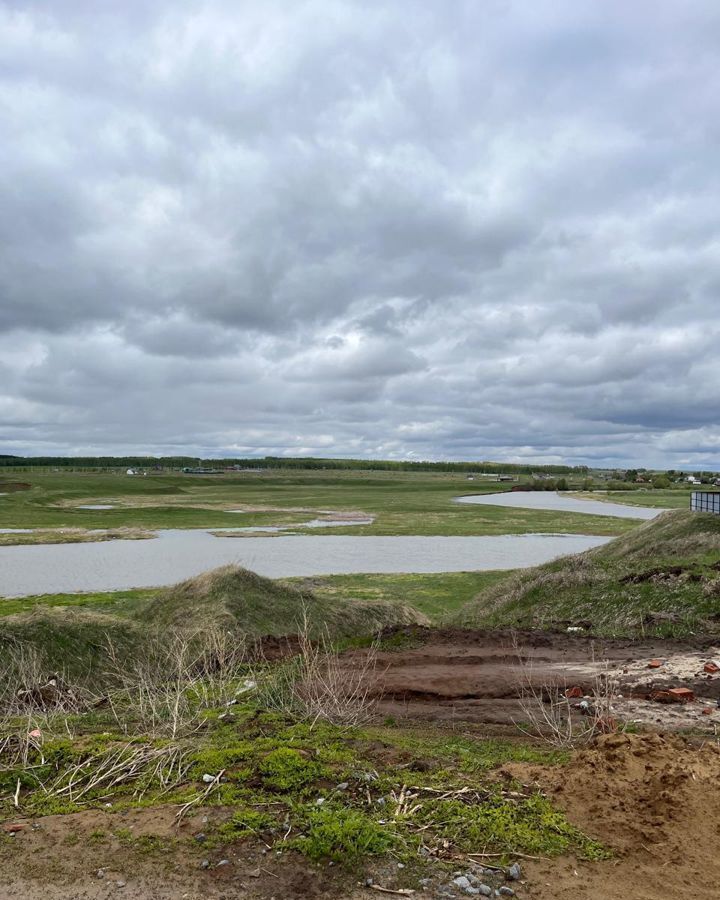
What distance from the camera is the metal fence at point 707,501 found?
40.7m

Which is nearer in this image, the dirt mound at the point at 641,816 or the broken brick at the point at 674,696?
the dirt mound at the point at 641,816

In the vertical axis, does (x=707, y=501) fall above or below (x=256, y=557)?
above

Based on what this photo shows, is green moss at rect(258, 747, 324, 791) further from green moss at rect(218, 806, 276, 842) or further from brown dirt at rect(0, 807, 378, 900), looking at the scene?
brown dirt at rect(0, 807, 378, 900)

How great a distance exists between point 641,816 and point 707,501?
135 feet

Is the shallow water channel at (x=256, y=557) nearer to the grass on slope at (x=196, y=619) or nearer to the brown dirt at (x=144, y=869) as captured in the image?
the grass on slope at (x=196, y=619)

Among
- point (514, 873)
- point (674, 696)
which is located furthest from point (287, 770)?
point (674, 696)

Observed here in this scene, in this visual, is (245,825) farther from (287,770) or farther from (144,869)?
(287,770)

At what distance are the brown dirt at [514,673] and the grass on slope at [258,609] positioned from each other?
9.28ft

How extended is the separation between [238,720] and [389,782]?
10.9ft

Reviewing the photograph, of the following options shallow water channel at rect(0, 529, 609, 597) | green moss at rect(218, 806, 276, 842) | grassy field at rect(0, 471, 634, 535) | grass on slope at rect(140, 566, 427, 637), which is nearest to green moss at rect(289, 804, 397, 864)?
green moss at rect(218, 806, 276, 842)

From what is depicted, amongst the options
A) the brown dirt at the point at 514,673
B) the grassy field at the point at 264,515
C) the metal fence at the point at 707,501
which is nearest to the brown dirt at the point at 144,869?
the brown dirt at the point at 514,673

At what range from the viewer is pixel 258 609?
20141 mm

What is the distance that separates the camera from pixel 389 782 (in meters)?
7.39

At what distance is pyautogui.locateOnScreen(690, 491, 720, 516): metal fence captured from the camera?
4072cm
